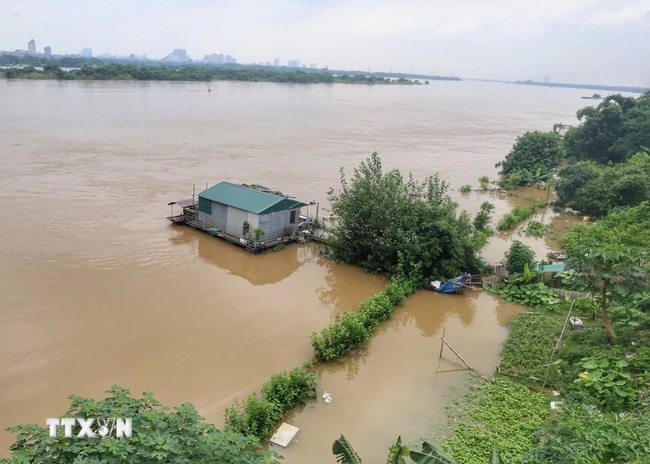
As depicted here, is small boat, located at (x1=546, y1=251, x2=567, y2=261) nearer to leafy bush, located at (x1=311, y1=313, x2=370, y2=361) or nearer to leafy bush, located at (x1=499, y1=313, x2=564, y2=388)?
leafy bush, located at (x1=499, y1=313, x2=564, y2=388)

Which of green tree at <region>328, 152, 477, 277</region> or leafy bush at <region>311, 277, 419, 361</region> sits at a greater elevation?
green tree at <region>328, 152, 477, 277</region>

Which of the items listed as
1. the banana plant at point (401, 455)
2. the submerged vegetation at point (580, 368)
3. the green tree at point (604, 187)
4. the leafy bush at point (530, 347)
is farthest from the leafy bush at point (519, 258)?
the banana plant at point (401, 455)

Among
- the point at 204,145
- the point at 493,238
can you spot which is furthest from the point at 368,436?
the point at 204,145

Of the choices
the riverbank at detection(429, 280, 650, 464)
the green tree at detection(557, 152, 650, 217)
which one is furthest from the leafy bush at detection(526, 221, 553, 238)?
the riverbank at detection(429, 280, 650, 464)

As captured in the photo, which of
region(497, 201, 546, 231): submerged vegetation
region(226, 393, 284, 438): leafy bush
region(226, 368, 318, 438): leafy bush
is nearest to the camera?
region(226, 393, 284, 438): leafy bush

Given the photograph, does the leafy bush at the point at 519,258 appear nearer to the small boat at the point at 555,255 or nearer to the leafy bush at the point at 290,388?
the small boat at the point at 555,255

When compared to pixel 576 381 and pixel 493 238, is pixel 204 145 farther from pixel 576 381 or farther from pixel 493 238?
pixel 576 381
